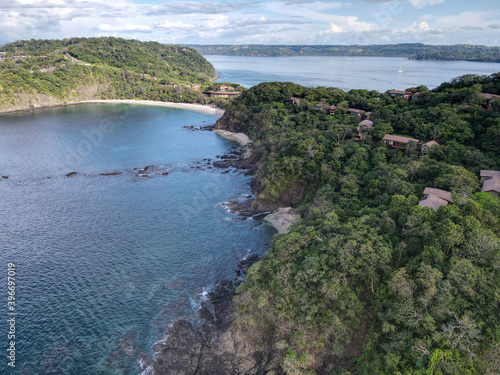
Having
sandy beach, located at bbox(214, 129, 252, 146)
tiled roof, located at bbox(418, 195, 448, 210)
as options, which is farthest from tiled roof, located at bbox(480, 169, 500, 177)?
sandy beach, located at bbox(214, 129, 252, 146)

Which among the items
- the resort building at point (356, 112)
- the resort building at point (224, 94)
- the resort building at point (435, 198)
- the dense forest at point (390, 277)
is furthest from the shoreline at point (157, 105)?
the resort building at point (435, 198)

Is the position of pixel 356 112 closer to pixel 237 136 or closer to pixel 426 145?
pixel 426 145

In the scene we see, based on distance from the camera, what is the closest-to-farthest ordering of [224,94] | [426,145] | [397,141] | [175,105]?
1. [426,145]
2. [397,141]
3. [175,105]
4. [224,94]

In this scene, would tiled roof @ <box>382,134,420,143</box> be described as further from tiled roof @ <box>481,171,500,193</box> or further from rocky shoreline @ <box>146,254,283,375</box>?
rocky shoreline @ <box>146,254,283,375</box>

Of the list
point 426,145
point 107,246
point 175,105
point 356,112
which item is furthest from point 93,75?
point 426,145

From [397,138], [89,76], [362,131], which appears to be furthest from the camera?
[89,76]

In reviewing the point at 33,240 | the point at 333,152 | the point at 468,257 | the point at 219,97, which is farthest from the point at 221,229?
the point at 219,97
